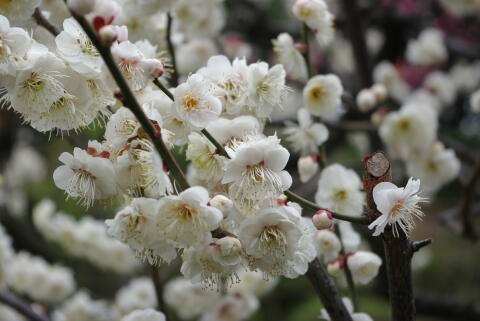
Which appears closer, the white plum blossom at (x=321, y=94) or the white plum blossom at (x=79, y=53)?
the white plum blossom at (x=79, y=53)

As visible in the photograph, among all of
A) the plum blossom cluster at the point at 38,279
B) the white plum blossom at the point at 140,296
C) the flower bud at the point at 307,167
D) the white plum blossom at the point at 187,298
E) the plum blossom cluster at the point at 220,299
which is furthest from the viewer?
the plum blossom cluster at the point at 38,279

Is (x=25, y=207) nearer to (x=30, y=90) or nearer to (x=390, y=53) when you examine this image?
(x=390, y=53)

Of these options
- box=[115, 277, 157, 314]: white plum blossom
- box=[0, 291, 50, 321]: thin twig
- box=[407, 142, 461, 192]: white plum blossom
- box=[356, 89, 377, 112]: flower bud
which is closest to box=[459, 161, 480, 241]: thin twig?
box=[407, 142, 461, 192]: white plum blossom

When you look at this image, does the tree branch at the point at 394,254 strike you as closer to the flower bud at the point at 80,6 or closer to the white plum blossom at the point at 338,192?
the white plum blossom at the point at 338,192

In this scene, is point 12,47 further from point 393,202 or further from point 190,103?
point 393,202

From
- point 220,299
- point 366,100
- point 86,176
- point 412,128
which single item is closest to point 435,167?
point 412,128

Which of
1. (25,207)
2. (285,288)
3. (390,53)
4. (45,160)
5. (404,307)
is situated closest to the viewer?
(404,307)

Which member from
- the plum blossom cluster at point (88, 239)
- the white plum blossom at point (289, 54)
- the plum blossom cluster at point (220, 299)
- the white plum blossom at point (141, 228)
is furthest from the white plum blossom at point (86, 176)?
the plum blossom cluster at point (88, 239)

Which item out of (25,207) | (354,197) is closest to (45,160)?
(25,207)
